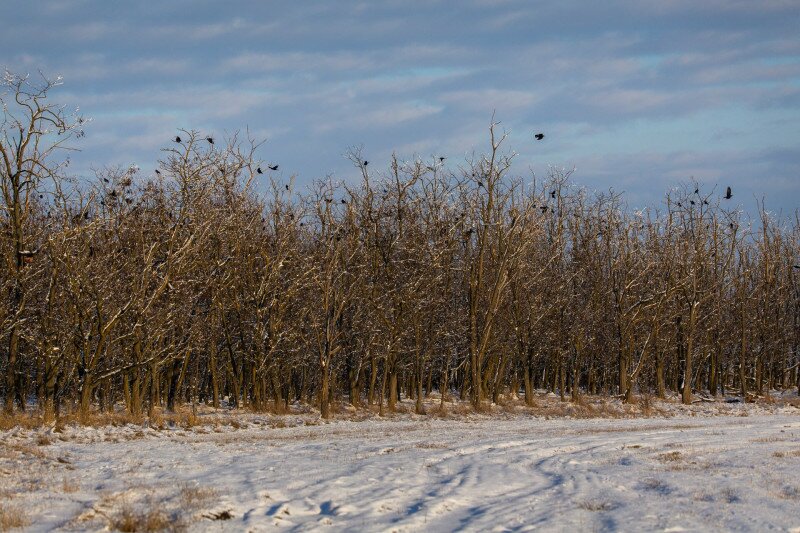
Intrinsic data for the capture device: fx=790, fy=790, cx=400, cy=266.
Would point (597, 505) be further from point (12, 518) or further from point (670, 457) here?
point (12, 518)

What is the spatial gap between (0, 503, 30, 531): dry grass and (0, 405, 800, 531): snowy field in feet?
0.16

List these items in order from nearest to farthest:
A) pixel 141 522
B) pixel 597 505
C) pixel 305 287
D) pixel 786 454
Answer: pixel 141 522 < pixel 597 505 < pixel 786 454 < pixel 305 287

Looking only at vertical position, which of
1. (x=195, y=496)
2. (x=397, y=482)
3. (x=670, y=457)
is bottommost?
(x=670, y=457)

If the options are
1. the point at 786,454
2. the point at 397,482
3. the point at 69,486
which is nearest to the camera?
the point at 69,486

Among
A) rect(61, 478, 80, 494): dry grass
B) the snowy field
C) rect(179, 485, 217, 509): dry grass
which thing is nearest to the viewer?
the snowy field

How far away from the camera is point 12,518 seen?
8.30m

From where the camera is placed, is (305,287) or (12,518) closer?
(12,518)

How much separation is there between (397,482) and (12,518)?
203 inches

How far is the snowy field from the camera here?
29.2 feet

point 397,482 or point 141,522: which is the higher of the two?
point 141,522

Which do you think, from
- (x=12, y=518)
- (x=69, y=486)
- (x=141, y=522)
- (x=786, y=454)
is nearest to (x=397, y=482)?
(x=141, y=522)

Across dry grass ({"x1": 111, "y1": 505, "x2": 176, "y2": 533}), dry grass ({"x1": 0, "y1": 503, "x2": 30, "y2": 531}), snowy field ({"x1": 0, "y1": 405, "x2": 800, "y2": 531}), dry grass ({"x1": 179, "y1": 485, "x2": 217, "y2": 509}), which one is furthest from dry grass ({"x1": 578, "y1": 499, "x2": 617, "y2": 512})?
dry grass ({"x1": 0, "y1": 503, "x2": 30, "y2": 531})

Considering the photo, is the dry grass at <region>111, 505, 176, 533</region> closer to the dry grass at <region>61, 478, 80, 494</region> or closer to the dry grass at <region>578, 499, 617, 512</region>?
the dry grass at <region>61, 478, 80, 494</region>

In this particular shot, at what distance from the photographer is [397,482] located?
1147cm
